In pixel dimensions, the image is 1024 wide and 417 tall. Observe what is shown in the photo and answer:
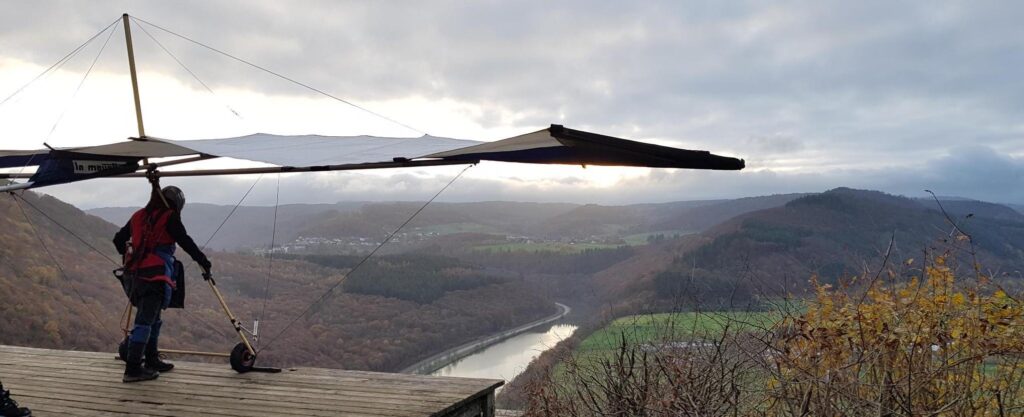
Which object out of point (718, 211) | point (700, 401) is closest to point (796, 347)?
point (700, 401)

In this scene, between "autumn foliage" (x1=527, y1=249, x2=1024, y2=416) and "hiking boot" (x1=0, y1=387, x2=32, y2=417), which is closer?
"autumn foliage" (x1=527, y1=249, x2=1024, y2=416)

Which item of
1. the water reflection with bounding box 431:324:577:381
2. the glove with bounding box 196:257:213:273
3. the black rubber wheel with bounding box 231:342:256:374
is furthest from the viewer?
the water reflection with bounding box 431:324:577:381

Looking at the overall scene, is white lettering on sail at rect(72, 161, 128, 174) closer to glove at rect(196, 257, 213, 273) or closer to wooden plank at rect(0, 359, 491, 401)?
glove at rect(196, 257, 213, 273)

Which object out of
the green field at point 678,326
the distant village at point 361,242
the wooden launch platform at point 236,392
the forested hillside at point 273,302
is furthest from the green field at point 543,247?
the wooden launch platform at point 236,392

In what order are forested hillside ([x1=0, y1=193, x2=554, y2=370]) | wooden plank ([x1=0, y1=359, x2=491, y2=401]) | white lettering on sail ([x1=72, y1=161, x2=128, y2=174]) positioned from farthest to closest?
forested hillside ([x1=0, y1=193, x2=554, y2=370]) → white lettering on sail ([x1=72, y1=161, x2=128, y2=174]) → wooden plank ([x1=0, y1=359, x2=491, y2=401])

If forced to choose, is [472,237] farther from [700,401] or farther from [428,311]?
[700,401]

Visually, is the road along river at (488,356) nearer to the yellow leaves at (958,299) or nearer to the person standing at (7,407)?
the yellow leaves at (958,299)

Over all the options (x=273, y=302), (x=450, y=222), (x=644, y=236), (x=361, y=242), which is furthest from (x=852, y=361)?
(x=644, y=236)

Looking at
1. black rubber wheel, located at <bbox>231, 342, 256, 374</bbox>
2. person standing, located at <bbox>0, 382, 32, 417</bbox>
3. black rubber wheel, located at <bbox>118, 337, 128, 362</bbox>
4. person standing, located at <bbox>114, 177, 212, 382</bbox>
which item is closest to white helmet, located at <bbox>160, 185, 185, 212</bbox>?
person standing, located at <bbox>114, 177, 212, 382</bbox>
